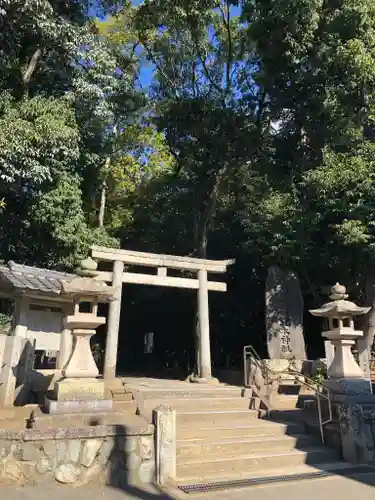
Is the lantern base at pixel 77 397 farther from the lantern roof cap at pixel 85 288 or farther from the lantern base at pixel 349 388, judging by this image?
the lantern base at pixel 349 388

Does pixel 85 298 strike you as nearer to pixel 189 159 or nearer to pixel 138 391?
pixel 138 391

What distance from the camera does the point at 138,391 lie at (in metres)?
10.2

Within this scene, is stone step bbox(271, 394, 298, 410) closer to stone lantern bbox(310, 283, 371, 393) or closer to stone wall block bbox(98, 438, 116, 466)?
stone lantern bbox(310, 283, 371, 393)

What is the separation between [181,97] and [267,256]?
28.4 ft

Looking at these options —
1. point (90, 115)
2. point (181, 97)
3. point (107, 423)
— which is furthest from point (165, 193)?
point (107, 423)

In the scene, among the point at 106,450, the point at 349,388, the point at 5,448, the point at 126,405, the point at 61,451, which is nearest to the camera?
the point at 5,448

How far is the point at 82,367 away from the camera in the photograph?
763 centimetres

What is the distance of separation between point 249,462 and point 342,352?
3.18 m

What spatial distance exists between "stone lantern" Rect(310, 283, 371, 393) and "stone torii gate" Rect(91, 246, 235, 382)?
5338mm

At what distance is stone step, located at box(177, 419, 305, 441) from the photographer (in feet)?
26.7

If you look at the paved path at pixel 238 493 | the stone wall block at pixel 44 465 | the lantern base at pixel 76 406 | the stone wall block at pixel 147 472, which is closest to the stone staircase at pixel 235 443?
the stone wall block at pixel 147 472

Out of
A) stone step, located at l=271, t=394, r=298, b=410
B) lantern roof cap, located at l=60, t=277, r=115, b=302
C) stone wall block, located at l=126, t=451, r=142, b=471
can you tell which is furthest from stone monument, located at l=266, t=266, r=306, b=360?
stone wall block, located at l=126, t=451, r=142, b=471

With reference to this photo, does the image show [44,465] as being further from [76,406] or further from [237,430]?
[237,430]

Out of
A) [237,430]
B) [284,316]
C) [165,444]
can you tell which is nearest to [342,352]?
[237,430]
